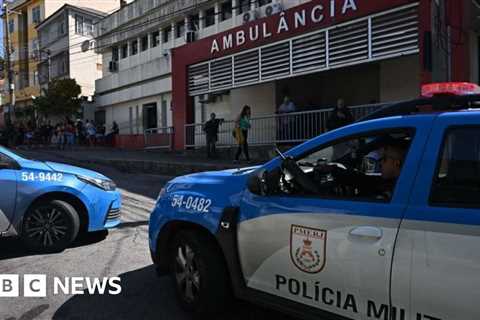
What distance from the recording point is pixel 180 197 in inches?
161

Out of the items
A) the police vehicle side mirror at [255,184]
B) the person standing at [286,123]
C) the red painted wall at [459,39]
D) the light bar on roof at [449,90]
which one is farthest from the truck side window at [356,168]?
the person standing at [286,123]

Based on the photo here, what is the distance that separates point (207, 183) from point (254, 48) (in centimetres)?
1223

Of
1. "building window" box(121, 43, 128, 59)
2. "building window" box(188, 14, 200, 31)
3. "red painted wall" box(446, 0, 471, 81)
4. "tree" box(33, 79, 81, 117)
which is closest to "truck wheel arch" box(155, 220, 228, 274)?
"red painted wall" box(446, 0, 471, 81)

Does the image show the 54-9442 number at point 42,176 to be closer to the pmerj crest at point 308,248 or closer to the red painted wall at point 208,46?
the pmerj crest at point 308,248

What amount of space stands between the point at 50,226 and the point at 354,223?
430 cm

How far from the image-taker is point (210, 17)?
76.8 ft

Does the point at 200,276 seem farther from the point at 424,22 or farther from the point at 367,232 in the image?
the point at 424,22

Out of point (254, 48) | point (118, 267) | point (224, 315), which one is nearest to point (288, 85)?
point (254, 48)

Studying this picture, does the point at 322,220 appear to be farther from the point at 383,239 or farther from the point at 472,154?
the point at 472,154

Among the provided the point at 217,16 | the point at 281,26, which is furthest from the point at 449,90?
the point at 217,16

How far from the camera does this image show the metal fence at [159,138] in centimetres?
2032

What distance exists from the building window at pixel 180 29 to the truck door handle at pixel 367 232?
23.8 metres

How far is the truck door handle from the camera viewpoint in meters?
2.73

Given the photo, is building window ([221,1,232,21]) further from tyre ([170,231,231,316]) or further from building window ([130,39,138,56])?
tyre ([170,231,231,316])
